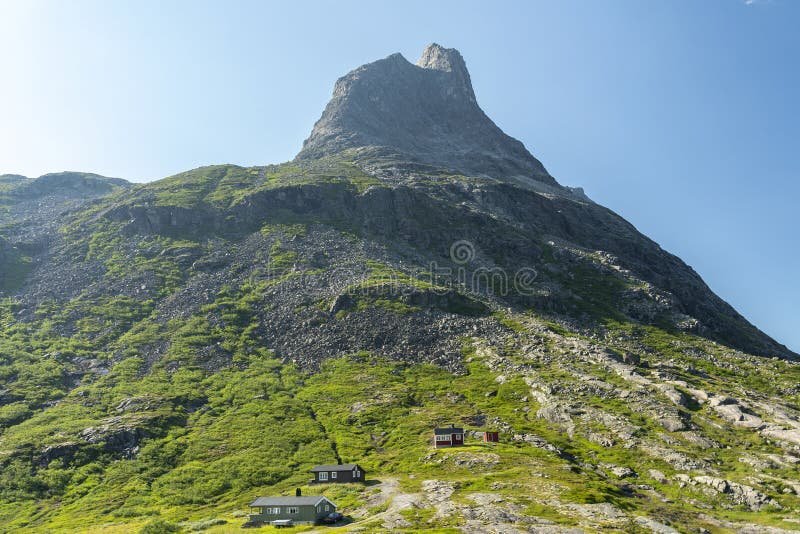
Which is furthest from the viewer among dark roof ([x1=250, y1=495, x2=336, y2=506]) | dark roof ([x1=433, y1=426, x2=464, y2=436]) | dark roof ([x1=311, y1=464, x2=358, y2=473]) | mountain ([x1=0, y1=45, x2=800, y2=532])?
dark roof ([x1=433, y1=426, x2=464, y2=436])

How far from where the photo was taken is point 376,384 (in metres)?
120

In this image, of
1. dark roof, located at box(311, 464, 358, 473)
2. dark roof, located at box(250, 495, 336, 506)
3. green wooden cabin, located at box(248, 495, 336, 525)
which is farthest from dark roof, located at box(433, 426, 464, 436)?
dark roof, located at box(250, 495, 336, 506)

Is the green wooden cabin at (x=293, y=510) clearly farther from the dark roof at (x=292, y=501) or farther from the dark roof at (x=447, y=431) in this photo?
the dark roof at (x=447, y=431)

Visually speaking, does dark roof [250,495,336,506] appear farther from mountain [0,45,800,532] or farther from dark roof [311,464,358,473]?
dark roof [311,464,358,473]

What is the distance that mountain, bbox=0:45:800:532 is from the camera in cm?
7581

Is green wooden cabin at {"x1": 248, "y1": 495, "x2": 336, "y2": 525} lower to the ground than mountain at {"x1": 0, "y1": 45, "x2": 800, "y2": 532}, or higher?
lower

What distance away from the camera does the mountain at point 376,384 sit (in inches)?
2985

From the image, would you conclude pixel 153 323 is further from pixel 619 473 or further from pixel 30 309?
pixel 619 473

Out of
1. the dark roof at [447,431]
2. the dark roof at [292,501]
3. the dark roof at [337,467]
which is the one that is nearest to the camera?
the dark roof at [292,501]

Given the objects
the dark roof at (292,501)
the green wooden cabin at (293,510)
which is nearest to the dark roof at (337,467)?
the dark roof at (292,501)

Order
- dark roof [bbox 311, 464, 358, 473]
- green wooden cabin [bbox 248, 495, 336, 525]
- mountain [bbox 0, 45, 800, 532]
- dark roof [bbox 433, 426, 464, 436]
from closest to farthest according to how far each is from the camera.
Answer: green wooden cabin [bbox 248, 495, 336, 525], mountain [bbox 0, 45, 800, 532], dark roof [bbox 311, 464, 358, 473], dark roof [bbox 433, 426, 464, 436]

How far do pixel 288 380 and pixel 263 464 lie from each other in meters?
33.3

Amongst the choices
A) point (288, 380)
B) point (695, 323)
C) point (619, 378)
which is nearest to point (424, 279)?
point (288, 380)

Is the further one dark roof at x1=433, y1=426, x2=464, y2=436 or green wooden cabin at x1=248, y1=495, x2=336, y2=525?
dark roof at x1=433, y1=426, x2=464, y2=436
